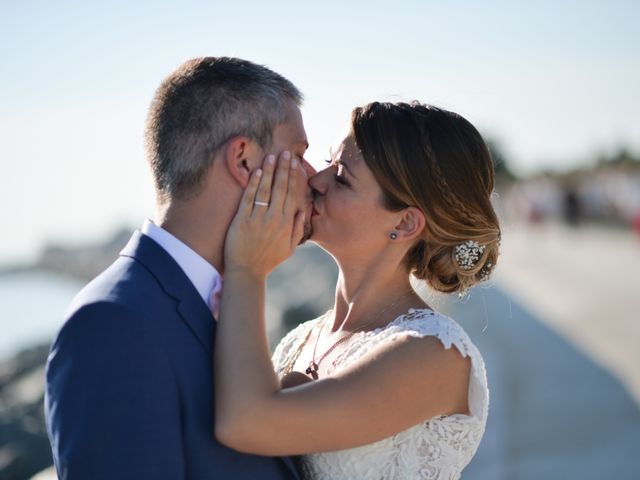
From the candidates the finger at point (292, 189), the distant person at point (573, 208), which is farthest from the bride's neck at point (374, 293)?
the distant person at point (573, 208)

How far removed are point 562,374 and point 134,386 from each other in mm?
8444

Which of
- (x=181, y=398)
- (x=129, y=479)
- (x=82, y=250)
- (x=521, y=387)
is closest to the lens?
(x=129, y=479)

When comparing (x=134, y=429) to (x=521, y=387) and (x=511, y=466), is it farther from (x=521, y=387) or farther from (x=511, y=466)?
(x=521, y=387)

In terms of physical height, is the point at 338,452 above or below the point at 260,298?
below

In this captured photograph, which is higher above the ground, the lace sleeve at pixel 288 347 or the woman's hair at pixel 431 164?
the woman's hair at pixel 431 164

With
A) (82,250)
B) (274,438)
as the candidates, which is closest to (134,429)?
(274,438)

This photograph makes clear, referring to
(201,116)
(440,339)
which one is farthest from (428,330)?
(201,116)

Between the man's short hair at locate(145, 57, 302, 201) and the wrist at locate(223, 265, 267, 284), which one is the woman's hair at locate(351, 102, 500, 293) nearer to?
the man's short hair at locate(145, 57, 302, 201)

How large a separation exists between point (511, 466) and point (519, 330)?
20.5 ft

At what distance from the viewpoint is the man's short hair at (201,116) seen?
97.9 inches

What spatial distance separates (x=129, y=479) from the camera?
2.06 meters

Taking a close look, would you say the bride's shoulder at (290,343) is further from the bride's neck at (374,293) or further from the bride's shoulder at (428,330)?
the bride's shoulder at (428,330)

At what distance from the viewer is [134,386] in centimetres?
209

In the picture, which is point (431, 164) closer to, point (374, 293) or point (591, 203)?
point (374, 293)
